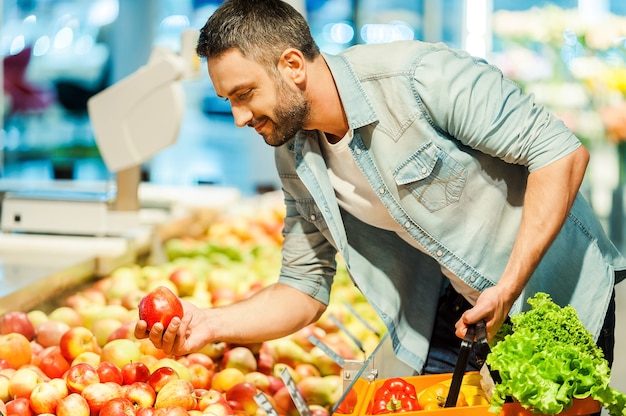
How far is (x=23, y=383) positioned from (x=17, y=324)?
0.49 meters

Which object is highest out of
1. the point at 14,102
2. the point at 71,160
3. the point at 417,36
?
the point at 417,36

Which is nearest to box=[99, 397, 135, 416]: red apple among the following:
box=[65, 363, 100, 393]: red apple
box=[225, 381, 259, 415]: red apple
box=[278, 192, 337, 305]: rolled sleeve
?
box=[65, 363, 100, 393]: red apple

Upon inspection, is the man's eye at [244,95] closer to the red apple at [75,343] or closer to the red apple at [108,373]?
the red apple at [108,373]

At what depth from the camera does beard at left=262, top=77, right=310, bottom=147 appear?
6.31 ft

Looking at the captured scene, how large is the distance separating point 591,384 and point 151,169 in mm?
10526

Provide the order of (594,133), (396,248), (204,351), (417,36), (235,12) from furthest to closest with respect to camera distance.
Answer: (417,36) < (594,133) < (204,351) < (396,248) < (235,12)

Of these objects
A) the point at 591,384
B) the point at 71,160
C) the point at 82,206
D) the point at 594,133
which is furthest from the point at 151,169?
the point at 591,384

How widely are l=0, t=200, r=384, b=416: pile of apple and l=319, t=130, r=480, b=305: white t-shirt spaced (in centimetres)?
38

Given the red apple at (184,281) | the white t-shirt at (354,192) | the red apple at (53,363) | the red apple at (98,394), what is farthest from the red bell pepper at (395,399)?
the red apple at (184,281)

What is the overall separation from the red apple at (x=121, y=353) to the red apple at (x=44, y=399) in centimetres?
33

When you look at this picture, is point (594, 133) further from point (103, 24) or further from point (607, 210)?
point (103, 24)

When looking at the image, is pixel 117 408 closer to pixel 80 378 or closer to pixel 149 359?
pixel 80 378

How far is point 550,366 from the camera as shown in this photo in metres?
1.59

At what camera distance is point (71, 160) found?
1253 cm
